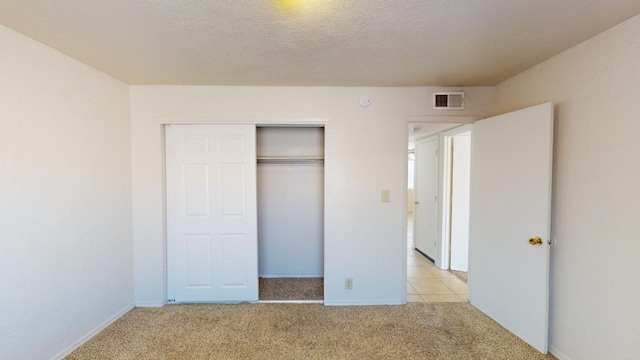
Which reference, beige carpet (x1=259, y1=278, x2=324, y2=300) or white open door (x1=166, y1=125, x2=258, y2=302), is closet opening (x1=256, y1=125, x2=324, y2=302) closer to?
beige carpet (x1=259, y1=278, x2=324, y2=300)

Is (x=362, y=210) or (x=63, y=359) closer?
(x=63, y=359)

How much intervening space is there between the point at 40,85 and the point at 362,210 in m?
2.89

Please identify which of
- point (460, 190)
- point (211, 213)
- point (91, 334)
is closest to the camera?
point (91, 334)

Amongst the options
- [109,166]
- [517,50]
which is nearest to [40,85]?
[109,166]

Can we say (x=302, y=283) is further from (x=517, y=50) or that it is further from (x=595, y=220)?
(x=517, y=50)

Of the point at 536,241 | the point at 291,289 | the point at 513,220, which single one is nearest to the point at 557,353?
the point at 536,241

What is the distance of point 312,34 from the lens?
5.91ft

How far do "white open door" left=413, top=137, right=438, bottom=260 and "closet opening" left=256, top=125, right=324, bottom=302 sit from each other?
1879 mm

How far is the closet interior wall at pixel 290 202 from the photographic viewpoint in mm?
3732

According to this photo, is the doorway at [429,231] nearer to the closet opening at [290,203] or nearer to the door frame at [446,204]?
the door frame at [446,204]

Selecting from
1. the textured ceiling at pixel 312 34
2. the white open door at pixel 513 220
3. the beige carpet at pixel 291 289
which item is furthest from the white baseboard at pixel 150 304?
the white open door at pixel 513 220

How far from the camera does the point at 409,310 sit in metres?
2.86

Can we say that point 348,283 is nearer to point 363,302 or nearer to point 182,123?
point 363,302

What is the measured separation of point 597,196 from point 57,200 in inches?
155
